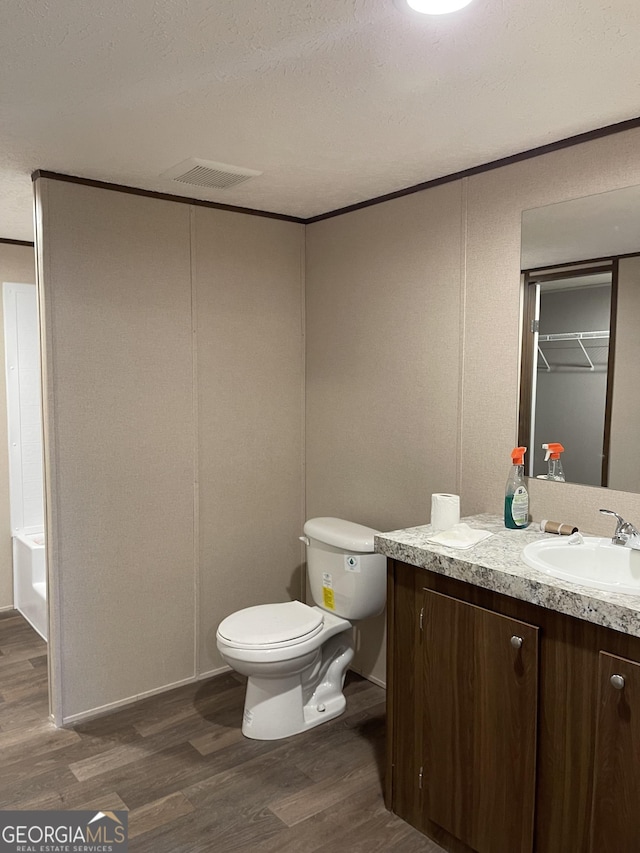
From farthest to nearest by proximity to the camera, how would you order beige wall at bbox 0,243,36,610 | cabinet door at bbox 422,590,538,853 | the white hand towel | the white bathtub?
beige wall at bbox 0,243,36,610 → the white bathtub → the white hand towel → cabinet door at bbox 422,590,538,853

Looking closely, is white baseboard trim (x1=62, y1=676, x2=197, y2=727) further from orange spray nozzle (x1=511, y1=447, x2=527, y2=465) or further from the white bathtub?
orange spray nozzle (x1=511, y1=447, x2=527, y2=465)

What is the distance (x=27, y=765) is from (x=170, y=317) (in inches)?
75.1

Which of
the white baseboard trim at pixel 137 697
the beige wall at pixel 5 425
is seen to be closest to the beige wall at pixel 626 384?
the white baseboard trim at pixel 137 697

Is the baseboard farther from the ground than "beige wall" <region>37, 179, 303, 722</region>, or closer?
closer

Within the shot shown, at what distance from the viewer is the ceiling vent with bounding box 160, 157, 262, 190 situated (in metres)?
2.56

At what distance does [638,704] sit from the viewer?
159cm

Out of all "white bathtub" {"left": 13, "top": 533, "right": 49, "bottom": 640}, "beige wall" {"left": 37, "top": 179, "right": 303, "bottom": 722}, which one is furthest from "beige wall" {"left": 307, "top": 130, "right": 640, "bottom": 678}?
"white bathtub" {"left": 13, "top": 533, "right": 49, "bottom": 640}

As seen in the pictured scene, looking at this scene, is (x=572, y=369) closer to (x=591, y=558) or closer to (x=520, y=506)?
(x=520, y=506)

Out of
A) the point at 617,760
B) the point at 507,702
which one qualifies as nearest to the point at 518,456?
the point at 507,702

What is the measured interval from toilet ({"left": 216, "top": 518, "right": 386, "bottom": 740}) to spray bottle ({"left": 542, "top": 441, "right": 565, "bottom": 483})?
2.67 feet

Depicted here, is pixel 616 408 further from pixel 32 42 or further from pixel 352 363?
pixel 32 42

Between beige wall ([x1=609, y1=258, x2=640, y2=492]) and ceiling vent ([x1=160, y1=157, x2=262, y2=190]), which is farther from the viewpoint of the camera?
ceiling vent ([x1=160, y1=157, x2=262, y2=190])

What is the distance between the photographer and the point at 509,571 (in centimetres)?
184

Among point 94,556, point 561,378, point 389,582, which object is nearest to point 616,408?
point 561,378
